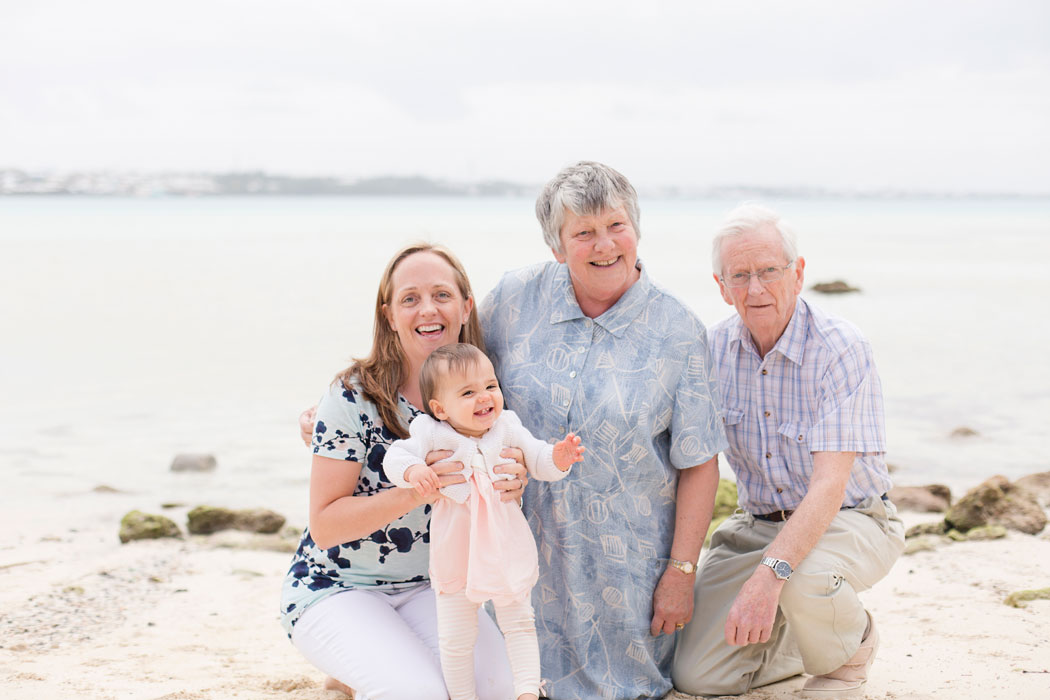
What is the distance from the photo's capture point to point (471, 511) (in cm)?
322

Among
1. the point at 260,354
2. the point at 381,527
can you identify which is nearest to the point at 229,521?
the point at 381,527

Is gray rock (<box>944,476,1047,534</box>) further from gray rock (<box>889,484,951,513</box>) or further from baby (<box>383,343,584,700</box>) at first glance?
baby (<box>383,343,584,700</box>)

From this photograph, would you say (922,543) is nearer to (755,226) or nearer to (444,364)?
(755,226)

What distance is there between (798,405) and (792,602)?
0.74 metres

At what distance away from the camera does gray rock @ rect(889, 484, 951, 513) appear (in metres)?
6.68

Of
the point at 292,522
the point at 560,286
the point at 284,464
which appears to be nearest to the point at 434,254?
the point at 560,286

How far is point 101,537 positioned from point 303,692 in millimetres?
3090

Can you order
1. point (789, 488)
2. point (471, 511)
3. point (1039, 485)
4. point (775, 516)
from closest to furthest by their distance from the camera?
1. point (471, 511)
2. point (789, 488)
3. point (775, 516)
4. point (1039, 485)

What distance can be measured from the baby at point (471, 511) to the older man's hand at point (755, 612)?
745 mm

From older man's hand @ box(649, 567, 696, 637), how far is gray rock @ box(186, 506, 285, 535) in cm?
355

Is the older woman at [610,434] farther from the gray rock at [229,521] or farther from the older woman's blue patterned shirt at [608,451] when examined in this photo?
the gray rock at [229,521]

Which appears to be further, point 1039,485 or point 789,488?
point 1039,485

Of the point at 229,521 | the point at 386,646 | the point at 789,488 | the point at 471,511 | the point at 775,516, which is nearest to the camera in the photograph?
the point at 471,511

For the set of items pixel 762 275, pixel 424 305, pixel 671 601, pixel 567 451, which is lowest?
pixel 671 601
